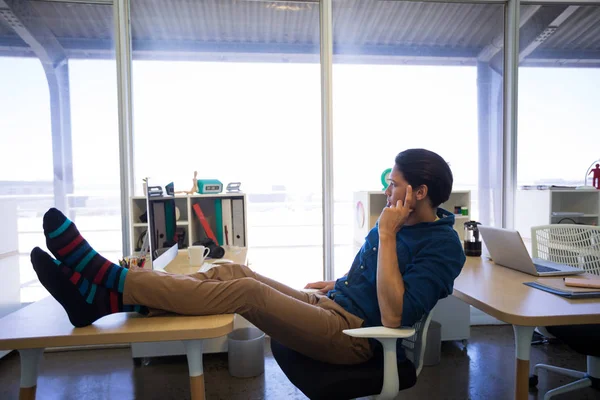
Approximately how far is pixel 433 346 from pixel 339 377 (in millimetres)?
1466

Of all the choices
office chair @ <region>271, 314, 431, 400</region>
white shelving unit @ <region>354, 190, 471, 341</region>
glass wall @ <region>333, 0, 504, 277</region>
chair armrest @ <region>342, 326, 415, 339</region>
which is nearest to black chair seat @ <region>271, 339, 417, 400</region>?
office chair @ <region>271, 314, 431, 400</region>

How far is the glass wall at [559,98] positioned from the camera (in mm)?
3291

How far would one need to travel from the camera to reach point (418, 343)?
1.38 m

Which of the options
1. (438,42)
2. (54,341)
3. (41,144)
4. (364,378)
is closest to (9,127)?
(41,144)

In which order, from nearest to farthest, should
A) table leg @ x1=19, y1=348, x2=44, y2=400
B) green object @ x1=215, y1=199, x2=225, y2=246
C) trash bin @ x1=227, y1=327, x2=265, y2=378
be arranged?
table leg @ x1=19, y1=348, x2=44, y2=400 < trash bin @ x1=227, y1=327, x2=265, y2=378 < green object @ x1=215, y1=199, x2=225, y2=246

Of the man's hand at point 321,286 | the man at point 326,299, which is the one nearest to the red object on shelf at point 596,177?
the man at point 326,299

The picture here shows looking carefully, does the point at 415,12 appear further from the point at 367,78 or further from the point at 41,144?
the point at 41,144

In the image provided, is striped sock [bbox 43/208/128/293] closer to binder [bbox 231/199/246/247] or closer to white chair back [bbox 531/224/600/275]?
binder [bbox 231/199/246/247]

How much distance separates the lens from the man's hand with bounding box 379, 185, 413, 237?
1.34 meters

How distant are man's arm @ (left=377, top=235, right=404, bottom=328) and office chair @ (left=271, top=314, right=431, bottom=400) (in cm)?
4

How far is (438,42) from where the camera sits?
130 inches

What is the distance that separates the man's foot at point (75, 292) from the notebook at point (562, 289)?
4.83 ft

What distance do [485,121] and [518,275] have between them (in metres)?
1.90

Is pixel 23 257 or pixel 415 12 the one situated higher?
pixel 415 12
